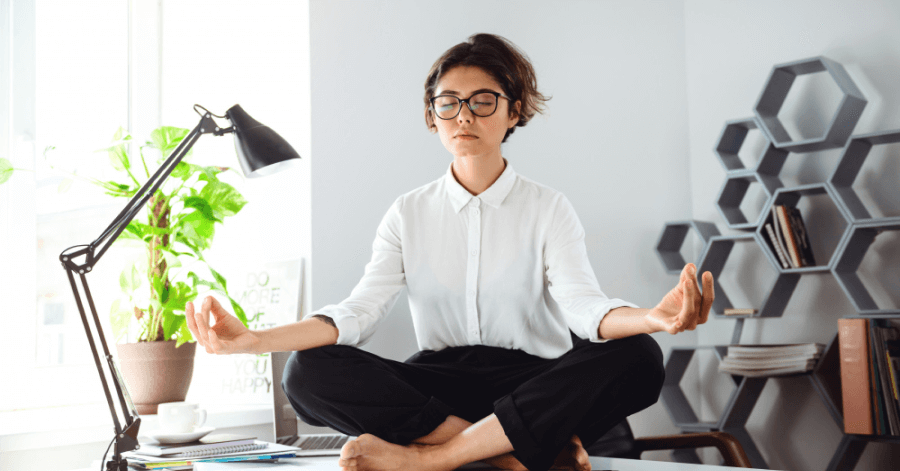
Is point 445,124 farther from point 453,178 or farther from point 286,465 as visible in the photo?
point 286,465

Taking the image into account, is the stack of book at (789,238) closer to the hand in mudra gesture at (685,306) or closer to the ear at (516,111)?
the ear at (516,111)

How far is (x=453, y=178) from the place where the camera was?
5.32ft

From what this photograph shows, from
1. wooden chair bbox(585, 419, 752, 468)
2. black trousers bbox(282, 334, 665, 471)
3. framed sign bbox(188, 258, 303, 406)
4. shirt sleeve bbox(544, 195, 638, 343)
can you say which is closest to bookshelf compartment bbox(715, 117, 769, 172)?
wooden chair bbox(585, 419, 752, 468)

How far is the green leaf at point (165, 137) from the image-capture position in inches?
73.3

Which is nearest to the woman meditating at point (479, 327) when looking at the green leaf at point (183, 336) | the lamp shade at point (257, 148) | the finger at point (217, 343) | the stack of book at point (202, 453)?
the finger at point (217, 343)

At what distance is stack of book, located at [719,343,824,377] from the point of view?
228 cm

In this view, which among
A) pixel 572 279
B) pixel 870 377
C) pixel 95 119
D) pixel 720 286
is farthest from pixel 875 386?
pixel 95 119

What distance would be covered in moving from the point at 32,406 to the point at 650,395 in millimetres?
1775

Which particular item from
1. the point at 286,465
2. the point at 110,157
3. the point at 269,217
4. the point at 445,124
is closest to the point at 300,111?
the point at 269,217

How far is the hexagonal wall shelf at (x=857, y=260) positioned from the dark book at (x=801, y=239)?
4.6 inches

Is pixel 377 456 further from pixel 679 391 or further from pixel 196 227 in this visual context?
pixel 679 391

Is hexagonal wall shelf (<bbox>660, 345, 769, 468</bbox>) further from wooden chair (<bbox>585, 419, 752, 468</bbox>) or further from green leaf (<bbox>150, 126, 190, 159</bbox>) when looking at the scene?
green leaf (<bbox>150, 126, 190, 159</bbox>)

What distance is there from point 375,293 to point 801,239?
1651 mm

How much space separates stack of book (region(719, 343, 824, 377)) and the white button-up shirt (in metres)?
1.12
